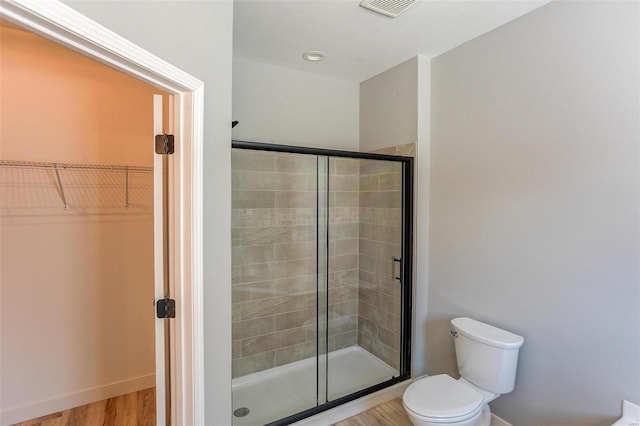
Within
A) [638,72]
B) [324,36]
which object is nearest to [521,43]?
[638,72]

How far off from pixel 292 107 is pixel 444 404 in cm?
229

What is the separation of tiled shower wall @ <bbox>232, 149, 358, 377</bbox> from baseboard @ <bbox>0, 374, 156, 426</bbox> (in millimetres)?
702

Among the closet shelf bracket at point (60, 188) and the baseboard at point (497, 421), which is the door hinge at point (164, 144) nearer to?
the closet shelf bracket at point (60, 188)

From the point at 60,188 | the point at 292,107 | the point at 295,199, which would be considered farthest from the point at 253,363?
the point at 292,107

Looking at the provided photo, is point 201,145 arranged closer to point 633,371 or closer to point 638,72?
point 638,72

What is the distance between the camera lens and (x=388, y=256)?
9.05ft

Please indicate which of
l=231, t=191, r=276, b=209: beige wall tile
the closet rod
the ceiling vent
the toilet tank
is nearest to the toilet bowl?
the toilet tank

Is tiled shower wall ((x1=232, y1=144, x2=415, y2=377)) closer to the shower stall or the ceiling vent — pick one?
the shower stall

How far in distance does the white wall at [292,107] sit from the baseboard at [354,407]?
1.97 metres

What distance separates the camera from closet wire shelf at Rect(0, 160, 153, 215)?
6.56 ft

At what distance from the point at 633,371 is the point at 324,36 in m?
2.40

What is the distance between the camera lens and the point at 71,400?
2215 mm

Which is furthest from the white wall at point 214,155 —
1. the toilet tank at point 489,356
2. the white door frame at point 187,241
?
the toilet tank at point 489,356

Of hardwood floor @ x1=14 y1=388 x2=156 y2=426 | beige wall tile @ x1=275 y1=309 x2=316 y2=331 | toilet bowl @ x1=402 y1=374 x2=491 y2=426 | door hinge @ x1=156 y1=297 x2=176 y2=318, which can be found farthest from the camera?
beige wall tile @ x1=275 y1=309 x2=316 y2=331
